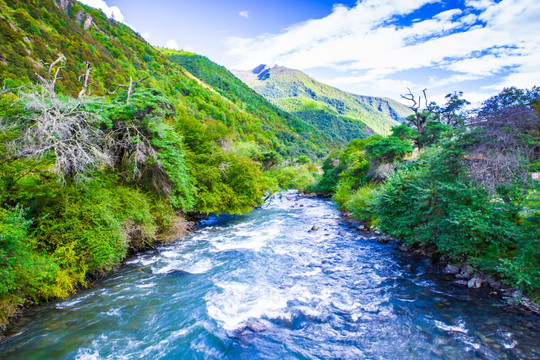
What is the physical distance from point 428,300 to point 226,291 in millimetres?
8271

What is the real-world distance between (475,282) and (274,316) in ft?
29.4

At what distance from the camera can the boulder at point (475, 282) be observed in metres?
10.3

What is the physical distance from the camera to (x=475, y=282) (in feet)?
34.3

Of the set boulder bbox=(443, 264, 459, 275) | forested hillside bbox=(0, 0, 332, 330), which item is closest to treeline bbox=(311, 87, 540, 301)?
boulder bbox=(443, 264, 459, 275)

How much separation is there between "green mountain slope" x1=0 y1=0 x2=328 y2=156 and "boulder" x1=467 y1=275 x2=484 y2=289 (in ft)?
73.2

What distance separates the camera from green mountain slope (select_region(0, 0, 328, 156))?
43344 millimetres

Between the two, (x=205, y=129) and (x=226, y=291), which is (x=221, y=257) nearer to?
(x=226, y=291)

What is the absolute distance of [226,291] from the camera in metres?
10.5

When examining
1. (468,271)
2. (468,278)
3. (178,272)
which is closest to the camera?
(468,278)

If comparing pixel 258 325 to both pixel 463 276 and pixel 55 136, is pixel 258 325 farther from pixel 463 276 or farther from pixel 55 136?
pixel 55 136

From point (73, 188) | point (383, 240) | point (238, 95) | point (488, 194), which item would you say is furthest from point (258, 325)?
point (238, 95)

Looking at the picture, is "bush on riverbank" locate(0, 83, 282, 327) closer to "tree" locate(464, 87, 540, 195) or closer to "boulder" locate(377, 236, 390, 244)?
"boulder" locate(377, 236, 390, 244)

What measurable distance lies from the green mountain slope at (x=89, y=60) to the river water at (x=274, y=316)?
37.0 ft

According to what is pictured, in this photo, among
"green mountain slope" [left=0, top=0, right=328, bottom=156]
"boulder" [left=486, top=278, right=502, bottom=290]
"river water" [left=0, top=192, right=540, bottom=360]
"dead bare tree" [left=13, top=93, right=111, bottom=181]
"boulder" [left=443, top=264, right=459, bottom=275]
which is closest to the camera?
"river water" [left=0, top=192, right=540, bottom=360]
